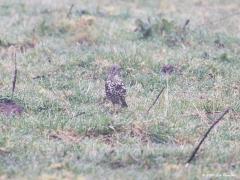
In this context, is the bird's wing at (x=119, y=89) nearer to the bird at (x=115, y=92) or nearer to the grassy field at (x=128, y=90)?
the bird at (x=115, y=92)

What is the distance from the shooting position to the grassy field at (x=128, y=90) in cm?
517

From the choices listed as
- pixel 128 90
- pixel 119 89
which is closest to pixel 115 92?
pixel 119 89

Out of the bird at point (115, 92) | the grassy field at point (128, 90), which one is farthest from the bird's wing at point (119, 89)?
the grassy field at point (128, 90)

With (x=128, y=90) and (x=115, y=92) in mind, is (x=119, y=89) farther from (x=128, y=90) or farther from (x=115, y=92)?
(x=128, y=90)

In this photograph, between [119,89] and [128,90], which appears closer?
[119,89]

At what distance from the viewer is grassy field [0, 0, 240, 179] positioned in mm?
5172

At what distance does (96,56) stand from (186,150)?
359cm

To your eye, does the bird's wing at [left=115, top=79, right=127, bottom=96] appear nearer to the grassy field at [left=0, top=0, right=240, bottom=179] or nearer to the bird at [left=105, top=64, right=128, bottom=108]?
the bird at [left=105, top=64, right=128, bottom=108]

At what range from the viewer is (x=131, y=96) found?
23.8 ft

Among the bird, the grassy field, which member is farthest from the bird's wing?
the grassy field

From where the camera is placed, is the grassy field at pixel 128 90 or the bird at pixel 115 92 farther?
the bird at pixel 115 92

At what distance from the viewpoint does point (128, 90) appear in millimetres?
7531

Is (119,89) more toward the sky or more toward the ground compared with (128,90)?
more toward the sky

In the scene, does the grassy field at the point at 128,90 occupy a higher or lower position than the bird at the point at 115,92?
lower
